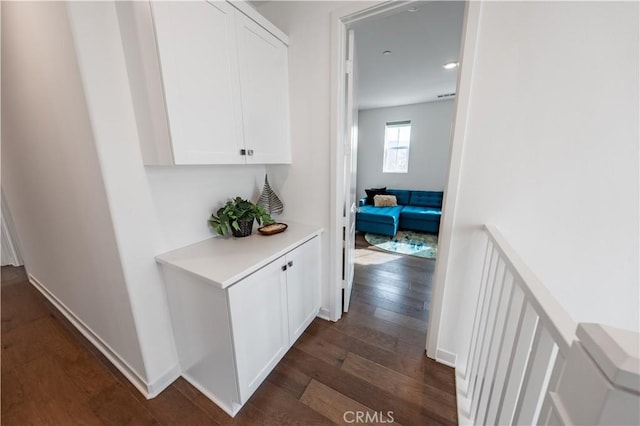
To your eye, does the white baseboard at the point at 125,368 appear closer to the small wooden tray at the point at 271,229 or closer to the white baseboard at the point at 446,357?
the small wooden tray at the point at 271,229

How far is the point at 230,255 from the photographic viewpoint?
1.35 meters

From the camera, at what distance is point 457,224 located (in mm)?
1385

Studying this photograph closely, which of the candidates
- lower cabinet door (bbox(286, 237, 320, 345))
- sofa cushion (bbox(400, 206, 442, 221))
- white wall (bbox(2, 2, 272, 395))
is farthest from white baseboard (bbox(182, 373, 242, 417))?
sofa cushion (bbox(400, 206, 442, 221))

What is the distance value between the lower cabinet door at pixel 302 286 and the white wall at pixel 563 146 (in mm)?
1036

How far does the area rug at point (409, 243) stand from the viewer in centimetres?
350

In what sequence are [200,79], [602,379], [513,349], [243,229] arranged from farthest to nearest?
[243,229]
[200,79]
[513,349]
[602,379]

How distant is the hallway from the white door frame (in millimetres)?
287

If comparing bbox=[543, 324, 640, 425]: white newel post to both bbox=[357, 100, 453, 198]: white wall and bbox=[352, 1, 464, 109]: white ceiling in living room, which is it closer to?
bbox=[352, 1, 464, 109]: white ceiling in living room

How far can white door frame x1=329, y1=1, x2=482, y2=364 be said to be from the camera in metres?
1.19

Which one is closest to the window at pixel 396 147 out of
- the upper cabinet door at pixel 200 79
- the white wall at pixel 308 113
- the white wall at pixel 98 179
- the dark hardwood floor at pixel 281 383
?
the dark hardwood floor at pixel 281 383

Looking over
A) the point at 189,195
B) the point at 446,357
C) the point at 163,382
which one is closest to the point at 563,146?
the point at 446,357

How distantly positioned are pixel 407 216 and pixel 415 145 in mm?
1685

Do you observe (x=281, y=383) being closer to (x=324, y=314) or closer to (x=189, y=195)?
(x=324, y=314)

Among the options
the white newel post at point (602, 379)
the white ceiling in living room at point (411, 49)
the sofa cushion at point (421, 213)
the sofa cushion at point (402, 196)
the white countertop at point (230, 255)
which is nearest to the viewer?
the white newel post at point (602, 379)
